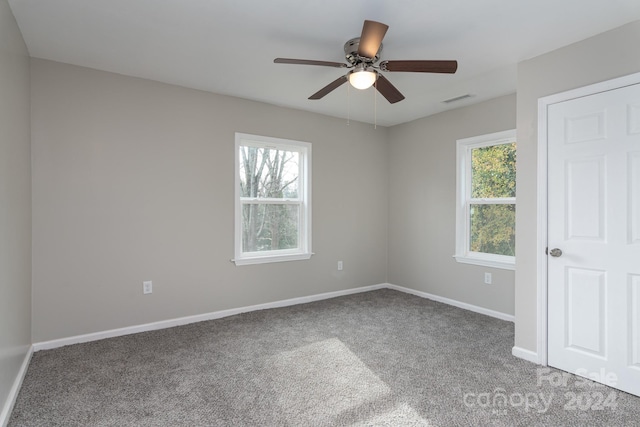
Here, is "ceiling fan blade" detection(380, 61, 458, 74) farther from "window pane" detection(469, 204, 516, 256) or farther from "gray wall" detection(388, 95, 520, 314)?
"window pane" detection(469, 204, 516, 256)

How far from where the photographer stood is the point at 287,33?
2.44 metres

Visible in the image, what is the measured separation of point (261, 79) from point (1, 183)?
2.13 meters

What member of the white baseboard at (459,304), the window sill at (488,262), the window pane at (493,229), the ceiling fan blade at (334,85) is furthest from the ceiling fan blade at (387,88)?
the white baseboard at (459,304)

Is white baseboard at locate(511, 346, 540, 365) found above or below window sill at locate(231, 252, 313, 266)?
below

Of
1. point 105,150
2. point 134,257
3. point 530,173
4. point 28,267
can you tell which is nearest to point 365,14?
point 530,173

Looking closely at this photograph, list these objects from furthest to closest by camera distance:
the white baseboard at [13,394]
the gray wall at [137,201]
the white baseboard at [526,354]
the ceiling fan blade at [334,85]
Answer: the gray wall at [137,201] < the white baseboard at [526,354] < the ceiling fan blade at [334,85] < the white baseboard at [13,394]

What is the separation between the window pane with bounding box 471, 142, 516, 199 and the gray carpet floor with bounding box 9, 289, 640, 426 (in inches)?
57.0

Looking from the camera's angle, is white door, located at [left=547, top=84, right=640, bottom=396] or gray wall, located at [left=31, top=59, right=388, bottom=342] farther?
gray wall, located at [left=31, top=59, right=388, bottom=342]

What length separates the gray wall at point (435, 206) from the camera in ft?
12.6

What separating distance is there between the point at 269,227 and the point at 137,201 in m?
1.45

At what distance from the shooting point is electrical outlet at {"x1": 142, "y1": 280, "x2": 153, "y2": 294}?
332 cm

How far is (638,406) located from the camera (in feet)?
6.87

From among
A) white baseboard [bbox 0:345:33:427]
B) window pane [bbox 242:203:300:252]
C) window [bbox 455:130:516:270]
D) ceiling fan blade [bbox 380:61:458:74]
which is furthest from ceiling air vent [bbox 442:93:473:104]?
white baseboard [bbox 0:345:33:427]

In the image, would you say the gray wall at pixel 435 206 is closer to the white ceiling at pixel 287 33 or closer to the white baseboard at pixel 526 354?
the white ceiling at pixel 287 33
